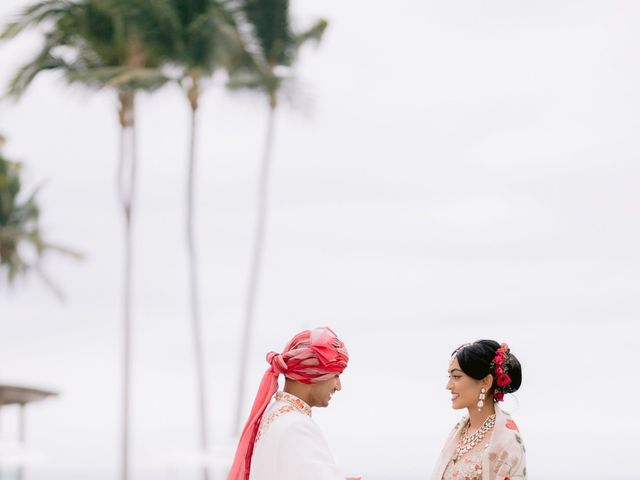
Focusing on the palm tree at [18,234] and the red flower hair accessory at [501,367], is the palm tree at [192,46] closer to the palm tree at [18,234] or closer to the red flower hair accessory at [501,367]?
the palm tree at [18,234]

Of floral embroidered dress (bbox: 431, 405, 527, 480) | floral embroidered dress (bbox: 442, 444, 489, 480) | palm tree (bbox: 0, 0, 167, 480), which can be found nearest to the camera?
floral embroidered dress (bbox: 431, 405, 527, 480)

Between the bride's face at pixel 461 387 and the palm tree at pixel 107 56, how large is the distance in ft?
89.1

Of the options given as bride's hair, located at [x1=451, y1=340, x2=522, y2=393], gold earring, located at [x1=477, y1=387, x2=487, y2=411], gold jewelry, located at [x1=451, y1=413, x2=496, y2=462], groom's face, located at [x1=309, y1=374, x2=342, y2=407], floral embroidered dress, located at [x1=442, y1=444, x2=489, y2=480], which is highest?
bride's hair, located at [x1=451, y1=340, x2=522, y2=393]

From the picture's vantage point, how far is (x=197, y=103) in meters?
32.9

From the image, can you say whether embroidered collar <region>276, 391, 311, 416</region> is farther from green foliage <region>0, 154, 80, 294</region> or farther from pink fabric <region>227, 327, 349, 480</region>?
green foliage <region>0, 154, 80, 294</region>

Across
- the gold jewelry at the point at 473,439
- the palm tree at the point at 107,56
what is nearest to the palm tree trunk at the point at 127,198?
the palm tree at the point at 107,56

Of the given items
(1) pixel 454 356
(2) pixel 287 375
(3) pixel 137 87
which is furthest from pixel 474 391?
(3) pixel 137 87

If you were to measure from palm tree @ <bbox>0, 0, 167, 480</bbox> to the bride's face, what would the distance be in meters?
27.2

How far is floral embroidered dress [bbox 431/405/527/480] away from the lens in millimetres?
5684

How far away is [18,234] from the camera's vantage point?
37.1 meters

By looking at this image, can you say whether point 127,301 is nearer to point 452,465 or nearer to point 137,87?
point 137,87

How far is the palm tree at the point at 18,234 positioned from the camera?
37.1 meters

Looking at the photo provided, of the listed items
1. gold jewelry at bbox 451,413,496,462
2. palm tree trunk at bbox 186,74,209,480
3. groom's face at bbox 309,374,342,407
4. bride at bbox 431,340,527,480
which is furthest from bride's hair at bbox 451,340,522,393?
palm tree trunk at bbox 186,74,209,480

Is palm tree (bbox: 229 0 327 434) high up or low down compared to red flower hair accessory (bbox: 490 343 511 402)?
up
